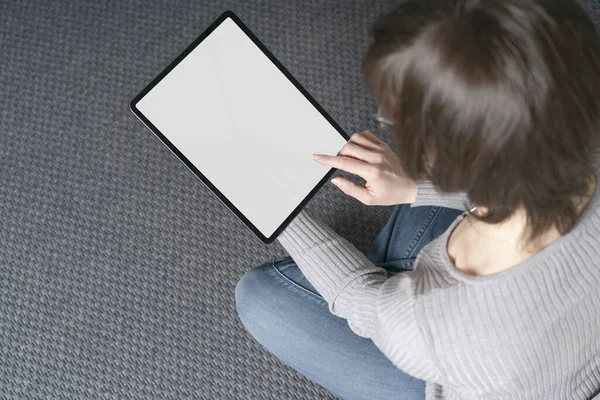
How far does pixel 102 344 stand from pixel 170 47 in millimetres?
583

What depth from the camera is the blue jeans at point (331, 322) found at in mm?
732

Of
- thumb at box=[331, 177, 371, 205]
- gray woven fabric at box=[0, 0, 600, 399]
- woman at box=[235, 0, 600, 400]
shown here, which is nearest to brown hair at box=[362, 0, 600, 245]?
woman at box=[235, 0, 600, 400]

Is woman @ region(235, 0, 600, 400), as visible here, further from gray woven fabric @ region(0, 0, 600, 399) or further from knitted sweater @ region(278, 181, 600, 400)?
gray woven fabric @ region(0, 0, 600, 399)

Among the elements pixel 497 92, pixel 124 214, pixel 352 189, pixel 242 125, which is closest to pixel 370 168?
pixel 352 189

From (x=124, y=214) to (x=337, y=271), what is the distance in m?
0.53

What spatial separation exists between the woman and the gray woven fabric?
38 centimetres

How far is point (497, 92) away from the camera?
0.42 meters

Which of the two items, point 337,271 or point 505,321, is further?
point 337,271

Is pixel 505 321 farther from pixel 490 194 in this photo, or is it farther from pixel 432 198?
pixel 432 198

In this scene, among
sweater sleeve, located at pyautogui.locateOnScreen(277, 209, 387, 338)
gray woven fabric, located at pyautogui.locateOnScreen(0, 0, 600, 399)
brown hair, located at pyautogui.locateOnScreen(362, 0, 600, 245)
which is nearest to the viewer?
brown hair, located at pyautogui.locateOnScreen(362, 0, 600, 245)

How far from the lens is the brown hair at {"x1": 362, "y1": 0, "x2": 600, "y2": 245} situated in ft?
1.37

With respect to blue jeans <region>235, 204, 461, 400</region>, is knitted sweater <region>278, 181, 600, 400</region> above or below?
above

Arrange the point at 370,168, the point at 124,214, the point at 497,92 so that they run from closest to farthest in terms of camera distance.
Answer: the point at 497,92 < the point at 370,168 < the point at 124,214

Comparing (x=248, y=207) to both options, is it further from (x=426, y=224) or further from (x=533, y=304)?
(x=533, y=304)
